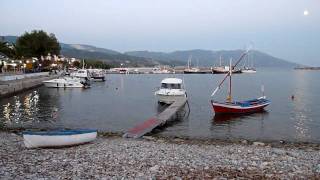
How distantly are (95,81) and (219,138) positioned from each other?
8806 centimetres

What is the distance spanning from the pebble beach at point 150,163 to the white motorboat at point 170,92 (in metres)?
25.9

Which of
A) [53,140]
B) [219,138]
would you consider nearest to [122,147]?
[53,140]

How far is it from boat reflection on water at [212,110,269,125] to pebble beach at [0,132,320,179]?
16656mm

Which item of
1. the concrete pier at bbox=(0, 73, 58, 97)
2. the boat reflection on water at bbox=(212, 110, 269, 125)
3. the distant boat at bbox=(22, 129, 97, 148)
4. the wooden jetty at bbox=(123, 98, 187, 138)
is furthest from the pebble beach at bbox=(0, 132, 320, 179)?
the concrete pier at bbox=(0, 73, 58, 97)

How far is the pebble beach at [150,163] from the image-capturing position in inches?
565

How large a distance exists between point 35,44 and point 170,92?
8557cm

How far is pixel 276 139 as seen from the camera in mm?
29328

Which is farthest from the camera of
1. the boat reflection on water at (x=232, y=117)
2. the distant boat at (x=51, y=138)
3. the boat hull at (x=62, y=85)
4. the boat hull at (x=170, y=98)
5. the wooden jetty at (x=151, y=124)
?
the boat hull at (x=62, y=85)

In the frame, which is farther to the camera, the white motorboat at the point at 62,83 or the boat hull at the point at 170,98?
the white motorboat at the point at 62,83

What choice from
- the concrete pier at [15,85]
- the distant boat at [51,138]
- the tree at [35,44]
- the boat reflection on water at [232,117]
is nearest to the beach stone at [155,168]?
the distant boat at [51,138]

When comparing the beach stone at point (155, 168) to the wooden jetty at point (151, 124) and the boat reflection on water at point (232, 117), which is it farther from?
the boat reflection on water at point (232, 117)

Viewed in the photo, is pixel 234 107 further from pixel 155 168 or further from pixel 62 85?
pixel 62 85

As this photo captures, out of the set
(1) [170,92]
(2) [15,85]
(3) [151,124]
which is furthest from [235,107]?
(2) [15,85]

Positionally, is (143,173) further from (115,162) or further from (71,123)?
(71,123)
